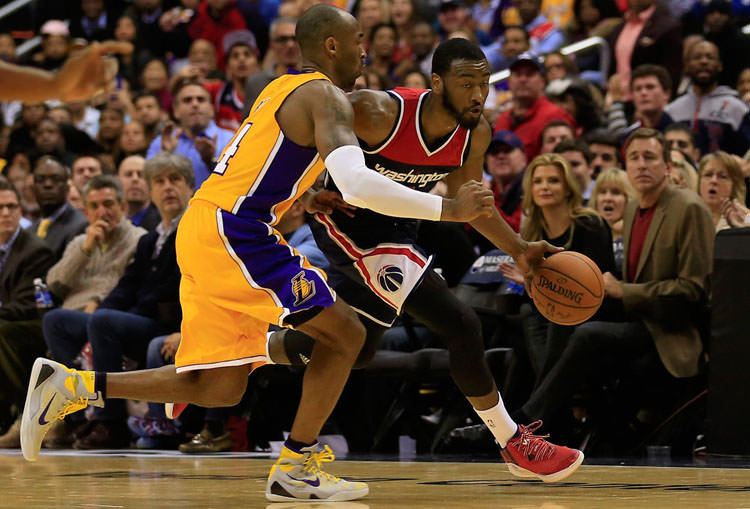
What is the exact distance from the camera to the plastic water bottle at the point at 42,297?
26.8 feet

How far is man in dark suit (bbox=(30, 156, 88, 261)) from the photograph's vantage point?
9.07 m

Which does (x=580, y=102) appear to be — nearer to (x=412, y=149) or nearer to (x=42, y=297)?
(x=42, y=297)

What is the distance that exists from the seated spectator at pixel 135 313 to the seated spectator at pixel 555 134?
7.99 feet

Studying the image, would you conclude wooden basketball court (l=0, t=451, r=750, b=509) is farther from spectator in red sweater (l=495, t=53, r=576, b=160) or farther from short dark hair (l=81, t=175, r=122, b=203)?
spectator in red sweater (l=495, t=53, r=576, b=160)

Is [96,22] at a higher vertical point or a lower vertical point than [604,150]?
higher

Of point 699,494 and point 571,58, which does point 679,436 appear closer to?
point 699,494

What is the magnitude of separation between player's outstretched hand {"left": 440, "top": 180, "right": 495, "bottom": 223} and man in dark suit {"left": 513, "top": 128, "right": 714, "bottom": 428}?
2.34 m

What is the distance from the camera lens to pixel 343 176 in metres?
3.93

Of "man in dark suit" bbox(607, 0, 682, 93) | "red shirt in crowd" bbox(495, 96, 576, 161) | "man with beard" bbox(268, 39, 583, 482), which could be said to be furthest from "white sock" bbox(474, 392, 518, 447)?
"man in dark suit" bbox(607, 0, 682, 93)

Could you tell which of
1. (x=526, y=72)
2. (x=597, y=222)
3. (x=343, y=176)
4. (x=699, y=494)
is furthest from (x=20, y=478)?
(x=526, y=72)

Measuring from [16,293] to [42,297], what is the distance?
0.32 metres

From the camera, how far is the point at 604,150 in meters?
8.04

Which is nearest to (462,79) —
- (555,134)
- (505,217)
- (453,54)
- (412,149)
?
(453,54)

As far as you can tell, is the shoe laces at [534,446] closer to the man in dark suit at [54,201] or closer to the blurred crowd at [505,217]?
the blurred crowd at [505,217]
